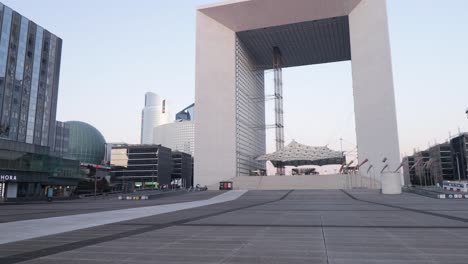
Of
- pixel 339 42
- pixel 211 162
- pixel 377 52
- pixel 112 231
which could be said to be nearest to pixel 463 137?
pixel 339 42

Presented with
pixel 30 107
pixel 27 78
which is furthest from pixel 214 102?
pixel 27 78

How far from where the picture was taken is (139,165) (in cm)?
14475

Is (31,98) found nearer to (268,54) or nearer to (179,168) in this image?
(268,54)

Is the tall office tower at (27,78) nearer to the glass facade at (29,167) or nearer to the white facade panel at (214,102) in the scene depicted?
the glass facade at (29,167)

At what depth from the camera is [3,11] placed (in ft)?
269

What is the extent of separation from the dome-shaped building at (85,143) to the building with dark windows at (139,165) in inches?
271

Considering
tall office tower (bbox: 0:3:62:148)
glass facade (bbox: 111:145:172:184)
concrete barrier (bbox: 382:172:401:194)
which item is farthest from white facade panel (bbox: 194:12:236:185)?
glass facade (bbox: 111:145:172:184)

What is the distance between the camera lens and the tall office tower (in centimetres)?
8288

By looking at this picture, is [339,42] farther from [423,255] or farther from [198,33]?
[423,255]

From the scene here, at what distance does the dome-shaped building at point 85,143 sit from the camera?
138125 millimetres

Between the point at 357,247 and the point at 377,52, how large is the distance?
7511cm

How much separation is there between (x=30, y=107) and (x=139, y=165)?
5943 centimetres

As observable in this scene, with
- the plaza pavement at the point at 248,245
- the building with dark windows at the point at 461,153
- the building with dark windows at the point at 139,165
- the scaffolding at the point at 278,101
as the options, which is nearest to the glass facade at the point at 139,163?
the building with dark windows at the point at 139,165

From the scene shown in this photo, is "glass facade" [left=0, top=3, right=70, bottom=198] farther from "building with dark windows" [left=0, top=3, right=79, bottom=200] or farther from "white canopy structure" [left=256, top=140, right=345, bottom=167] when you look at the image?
"white canopy structure" [left=256, top=140, right=345, bottom=167]
